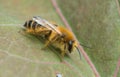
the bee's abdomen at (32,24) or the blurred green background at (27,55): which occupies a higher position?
the bee's abdomen at (32,24)

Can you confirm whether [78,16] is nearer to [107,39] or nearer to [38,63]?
[107,39]

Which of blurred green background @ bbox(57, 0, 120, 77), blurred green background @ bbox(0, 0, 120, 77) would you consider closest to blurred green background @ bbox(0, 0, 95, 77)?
blurred green background @ bbox(0, 0, 120, 77)

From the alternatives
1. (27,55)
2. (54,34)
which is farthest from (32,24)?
(27,55)

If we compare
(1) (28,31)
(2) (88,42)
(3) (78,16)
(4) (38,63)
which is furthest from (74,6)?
(4) (38,63)

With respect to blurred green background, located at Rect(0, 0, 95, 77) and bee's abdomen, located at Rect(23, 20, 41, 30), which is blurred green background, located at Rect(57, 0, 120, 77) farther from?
bee's abdomen, located at Rect(23, 20, 41, 30)

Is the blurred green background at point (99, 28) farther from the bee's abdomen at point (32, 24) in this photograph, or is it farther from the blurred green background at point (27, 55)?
the bee's abdomen at point (32, 24)

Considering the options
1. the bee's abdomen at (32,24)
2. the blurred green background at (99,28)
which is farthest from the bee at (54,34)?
the blurred green background at (99,28)

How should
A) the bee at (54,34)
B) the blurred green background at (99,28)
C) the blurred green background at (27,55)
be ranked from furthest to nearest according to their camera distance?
the blurred green background at (99,28) → the bee at (54,34) → the blurred green background at (27,55)

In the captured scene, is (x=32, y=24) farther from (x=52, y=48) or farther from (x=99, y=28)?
(x=99, y=28)
